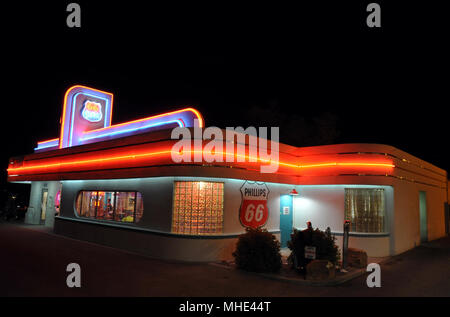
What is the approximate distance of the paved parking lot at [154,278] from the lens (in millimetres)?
8117

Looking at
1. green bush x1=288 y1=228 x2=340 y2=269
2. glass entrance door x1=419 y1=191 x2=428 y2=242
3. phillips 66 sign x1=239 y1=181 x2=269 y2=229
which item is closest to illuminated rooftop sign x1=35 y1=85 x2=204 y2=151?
phillips 66 sign x1=239 y1=181 x2=269 y2=229

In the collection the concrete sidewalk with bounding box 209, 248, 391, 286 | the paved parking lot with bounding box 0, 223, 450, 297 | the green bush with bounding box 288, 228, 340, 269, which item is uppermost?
the green bush with bounding box 288, 228, 340, 269

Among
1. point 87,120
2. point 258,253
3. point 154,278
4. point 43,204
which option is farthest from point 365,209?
point 43,204

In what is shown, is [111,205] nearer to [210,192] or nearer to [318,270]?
[210,192]

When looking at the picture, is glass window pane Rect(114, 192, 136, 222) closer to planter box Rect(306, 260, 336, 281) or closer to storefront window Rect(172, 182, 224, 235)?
storefront window Rect(172, 182, 224, 235)

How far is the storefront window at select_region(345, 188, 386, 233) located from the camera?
558 inches

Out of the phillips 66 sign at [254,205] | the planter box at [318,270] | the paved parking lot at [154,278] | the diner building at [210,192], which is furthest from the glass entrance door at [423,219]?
the planter box at [318,270]

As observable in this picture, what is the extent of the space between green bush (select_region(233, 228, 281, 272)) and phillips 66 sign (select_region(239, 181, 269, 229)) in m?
2.05

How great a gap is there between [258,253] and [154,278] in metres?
3.13

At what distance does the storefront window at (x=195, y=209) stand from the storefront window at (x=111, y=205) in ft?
6.83

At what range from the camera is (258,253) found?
1016 centimetres

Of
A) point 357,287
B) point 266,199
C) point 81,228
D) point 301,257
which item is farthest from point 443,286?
point 81,228

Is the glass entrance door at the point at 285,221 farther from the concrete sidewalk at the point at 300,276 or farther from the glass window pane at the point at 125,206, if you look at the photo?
the glass window pane at the point at 125,206
